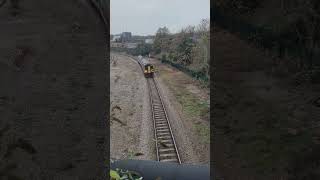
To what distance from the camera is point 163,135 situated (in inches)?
661

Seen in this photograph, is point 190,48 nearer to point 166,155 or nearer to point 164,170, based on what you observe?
point 166,155

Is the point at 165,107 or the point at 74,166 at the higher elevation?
the point at 74,166

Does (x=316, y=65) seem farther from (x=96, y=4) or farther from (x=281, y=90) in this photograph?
(x=96, y=4)

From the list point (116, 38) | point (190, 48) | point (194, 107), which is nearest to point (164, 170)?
point (194, 107)

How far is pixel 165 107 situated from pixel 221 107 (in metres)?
22.9

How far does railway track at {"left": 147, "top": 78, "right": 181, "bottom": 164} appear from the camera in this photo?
14.0 meters

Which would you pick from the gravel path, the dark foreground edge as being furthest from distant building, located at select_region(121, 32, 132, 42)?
the dark foreground edge

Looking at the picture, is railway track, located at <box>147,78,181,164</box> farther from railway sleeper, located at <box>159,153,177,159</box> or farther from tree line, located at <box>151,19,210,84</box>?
tree line, located at <box>151,19,210,84</box>

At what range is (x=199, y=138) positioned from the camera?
16859mm

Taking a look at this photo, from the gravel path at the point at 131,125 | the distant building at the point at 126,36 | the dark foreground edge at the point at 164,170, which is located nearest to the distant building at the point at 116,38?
the distant building at the point at 126,36

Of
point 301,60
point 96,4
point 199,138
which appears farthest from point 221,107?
point 199,138

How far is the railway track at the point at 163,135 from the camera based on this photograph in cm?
1395

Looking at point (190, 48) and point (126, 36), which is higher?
point (126, 36)

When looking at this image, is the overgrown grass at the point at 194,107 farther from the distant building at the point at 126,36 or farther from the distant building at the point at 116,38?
the distant building at the point at 126,36
